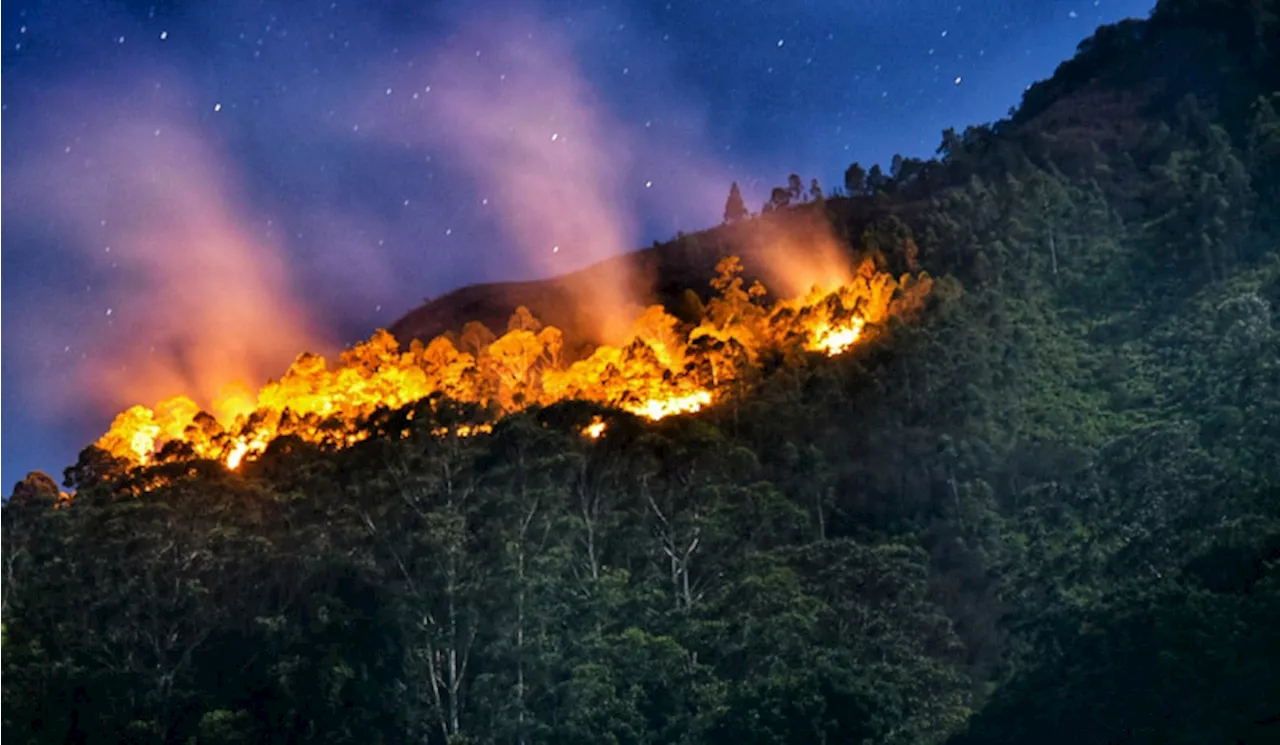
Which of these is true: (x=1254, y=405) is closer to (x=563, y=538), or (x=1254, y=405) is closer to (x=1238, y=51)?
(x=563, y=538)

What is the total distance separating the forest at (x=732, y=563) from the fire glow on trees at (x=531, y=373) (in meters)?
1.15

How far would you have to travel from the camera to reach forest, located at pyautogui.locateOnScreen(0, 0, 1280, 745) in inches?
873

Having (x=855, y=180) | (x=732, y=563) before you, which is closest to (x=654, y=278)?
(x=855, y=180)

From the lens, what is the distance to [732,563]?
3102 centimetres

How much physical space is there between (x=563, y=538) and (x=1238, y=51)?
181 ft

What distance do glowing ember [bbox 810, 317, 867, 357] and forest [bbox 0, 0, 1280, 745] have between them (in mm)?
4540

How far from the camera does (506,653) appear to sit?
25.5m

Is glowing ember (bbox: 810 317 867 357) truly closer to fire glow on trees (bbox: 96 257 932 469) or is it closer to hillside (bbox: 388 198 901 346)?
fire glow on trees (bbox: 96 257 932 469)

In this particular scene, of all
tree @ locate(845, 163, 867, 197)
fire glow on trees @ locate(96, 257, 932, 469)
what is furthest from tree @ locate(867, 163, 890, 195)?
fire glow on trees @ locate(96, 257, 932, 469)

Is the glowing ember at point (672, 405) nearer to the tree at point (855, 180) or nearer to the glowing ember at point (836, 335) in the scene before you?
the glowing ember at point (836, 335)

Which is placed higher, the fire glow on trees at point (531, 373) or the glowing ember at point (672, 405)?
the fire glow on trees at point (531, 373)

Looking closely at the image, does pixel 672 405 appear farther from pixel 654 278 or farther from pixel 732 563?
pixel 654 278

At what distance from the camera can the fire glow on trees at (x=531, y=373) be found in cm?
4509

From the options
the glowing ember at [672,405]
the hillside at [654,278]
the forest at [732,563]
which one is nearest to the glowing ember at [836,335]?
the forest at [732,563]
